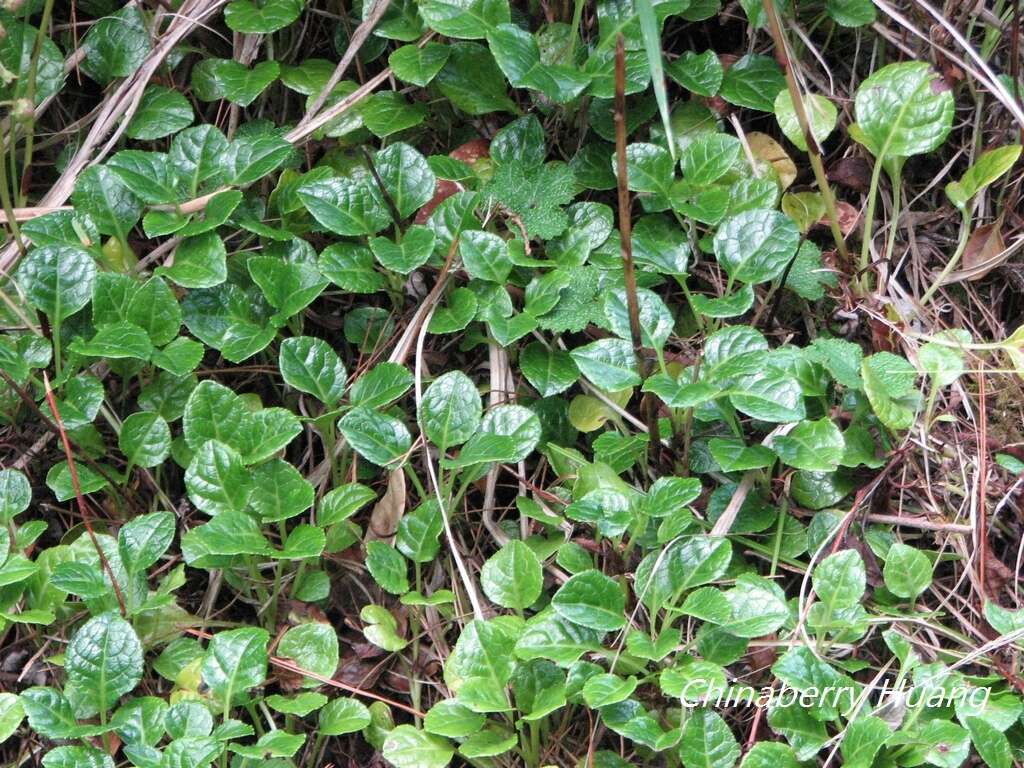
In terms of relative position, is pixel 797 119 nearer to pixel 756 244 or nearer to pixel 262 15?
pixel 756 244

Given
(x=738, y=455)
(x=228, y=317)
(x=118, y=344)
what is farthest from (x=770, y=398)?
(x=118, y=344)

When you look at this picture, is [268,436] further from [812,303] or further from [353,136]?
[812,303]

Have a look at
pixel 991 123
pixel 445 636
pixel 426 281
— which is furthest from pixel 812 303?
pixel 445 636

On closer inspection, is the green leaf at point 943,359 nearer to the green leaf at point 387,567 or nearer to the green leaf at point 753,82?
the green leaf at point 753,82

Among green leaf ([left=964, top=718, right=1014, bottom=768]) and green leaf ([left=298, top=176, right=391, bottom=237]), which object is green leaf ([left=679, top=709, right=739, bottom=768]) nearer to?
green leaf ([left=964, top=718, right=1014, bottom=768])

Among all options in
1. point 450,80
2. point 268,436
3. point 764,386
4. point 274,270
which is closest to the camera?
point 764,386
